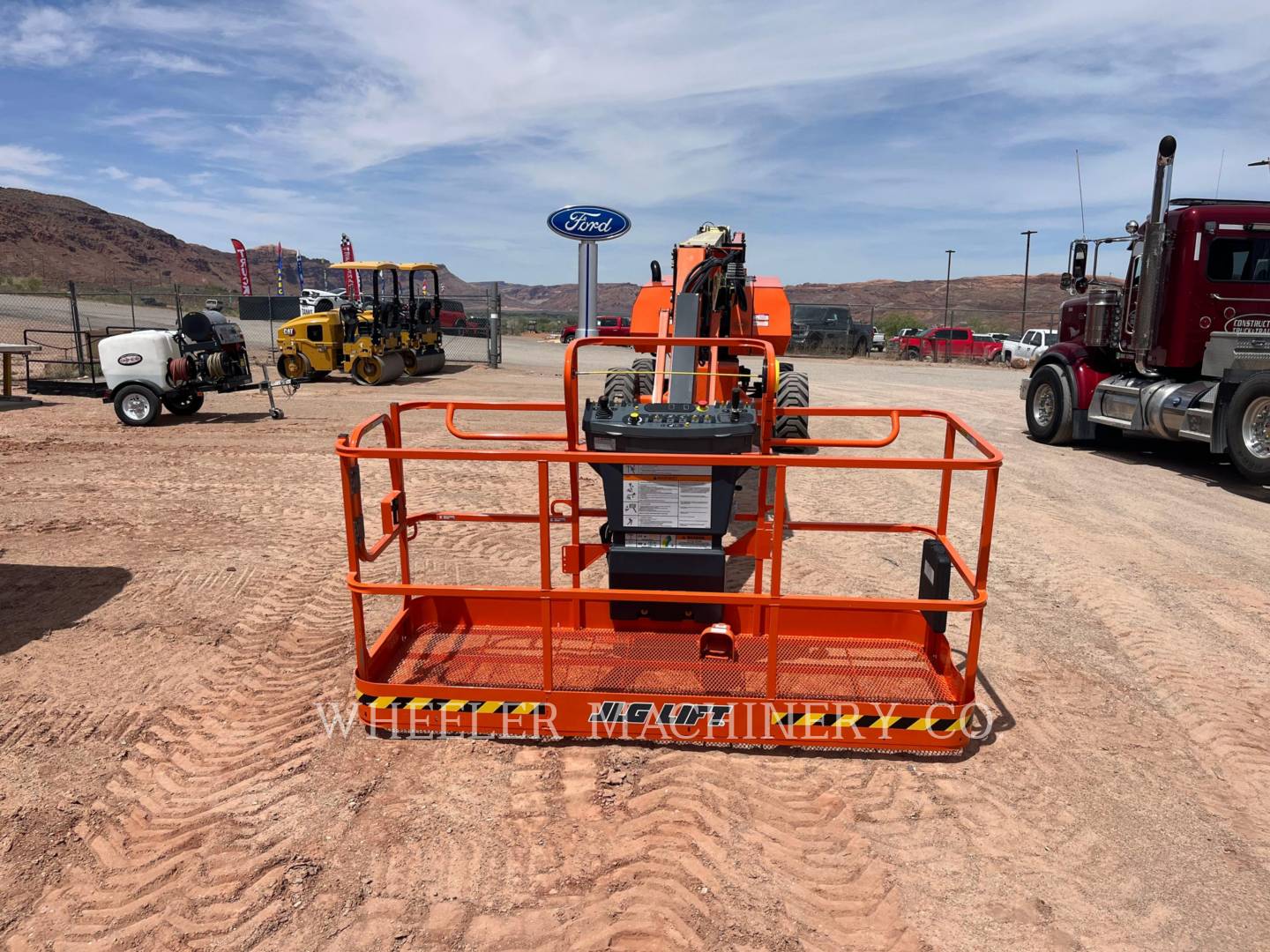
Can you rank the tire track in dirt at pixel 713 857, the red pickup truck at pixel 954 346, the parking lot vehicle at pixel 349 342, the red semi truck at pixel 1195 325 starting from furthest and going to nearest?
the red pickup truck at pixel 954 346 → the parking lot vehicle at pixel 349 342 → the red semi truck at pixel 1195 325 → the tire track in dirt at pixel 713 857

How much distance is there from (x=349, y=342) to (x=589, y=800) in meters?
16.4

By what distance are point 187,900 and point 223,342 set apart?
11664 mm

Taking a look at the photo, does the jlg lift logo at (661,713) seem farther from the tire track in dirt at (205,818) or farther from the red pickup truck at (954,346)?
the red pickup truck at (954,346)

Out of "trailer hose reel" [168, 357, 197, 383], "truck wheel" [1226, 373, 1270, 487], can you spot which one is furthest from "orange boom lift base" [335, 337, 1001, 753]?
"trailer hose reel" [168, 357, 197, 383]

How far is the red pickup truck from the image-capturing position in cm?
3056

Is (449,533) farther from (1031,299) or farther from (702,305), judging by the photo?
(1031,299)

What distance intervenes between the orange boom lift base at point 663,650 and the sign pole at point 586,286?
4.05m

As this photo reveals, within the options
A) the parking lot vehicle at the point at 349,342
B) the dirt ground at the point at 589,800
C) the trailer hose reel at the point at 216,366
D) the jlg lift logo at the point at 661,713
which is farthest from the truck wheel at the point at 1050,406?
the parking lot vehicle at the point at 349,342

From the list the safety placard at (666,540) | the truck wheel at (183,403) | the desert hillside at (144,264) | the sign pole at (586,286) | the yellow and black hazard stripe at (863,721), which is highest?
the desert hillside at (144,264)

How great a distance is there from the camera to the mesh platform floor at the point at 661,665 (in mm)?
4016

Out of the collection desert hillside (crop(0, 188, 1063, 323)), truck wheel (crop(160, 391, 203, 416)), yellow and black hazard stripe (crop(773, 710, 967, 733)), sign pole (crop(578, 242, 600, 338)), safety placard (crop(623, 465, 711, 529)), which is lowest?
yellow and black hazard stripe (crop(773, 710, 967, 733))

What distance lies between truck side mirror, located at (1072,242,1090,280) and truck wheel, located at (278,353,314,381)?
14.8 m

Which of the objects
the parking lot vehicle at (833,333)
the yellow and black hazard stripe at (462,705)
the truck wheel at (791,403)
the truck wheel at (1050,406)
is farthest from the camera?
the parking lot vehicle at (833,333)

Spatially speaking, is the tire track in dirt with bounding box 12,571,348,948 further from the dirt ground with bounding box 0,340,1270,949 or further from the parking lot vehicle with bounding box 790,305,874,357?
the parking lot vehicle with bounding box 790,305,874,357
